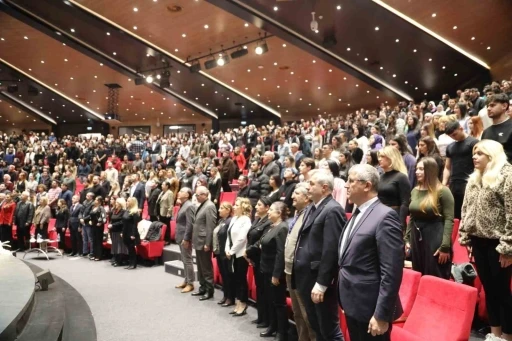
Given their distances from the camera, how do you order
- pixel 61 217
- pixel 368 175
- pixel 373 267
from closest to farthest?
pixel 373 267 < pixel 368 175 < pixel 61 217

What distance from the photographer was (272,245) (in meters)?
3.80

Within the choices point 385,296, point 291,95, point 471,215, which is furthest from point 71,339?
point 291,95

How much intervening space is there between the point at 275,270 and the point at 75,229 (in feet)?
21.2

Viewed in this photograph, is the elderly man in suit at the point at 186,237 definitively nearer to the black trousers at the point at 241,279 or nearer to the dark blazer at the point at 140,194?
the black trousers at the point at 241,279

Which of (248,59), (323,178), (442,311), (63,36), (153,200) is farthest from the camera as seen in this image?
(248,59)

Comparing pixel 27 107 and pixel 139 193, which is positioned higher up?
pixel 27 107

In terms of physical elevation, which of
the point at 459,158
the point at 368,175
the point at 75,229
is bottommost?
the point at 75,229

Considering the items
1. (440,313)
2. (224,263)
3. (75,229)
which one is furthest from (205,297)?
(75,229)

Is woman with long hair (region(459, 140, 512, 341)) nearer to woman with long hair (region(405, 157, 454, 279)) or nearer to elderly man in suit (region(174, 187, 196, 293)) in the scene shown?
woman with long hair (region(405, 157, 454, 279))

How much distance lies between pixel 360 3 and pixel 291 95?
835cm

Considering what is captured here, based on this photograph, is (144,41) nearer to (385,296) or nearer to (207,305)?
(207,305)

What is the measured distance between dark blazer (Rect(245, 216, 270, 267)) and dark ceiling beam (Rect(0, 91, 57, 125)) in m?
21.9

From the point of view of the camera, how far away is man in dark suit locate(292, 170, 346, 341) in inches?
93.8

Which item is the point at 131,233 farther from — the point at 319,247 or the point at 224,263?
the point at 319,247
